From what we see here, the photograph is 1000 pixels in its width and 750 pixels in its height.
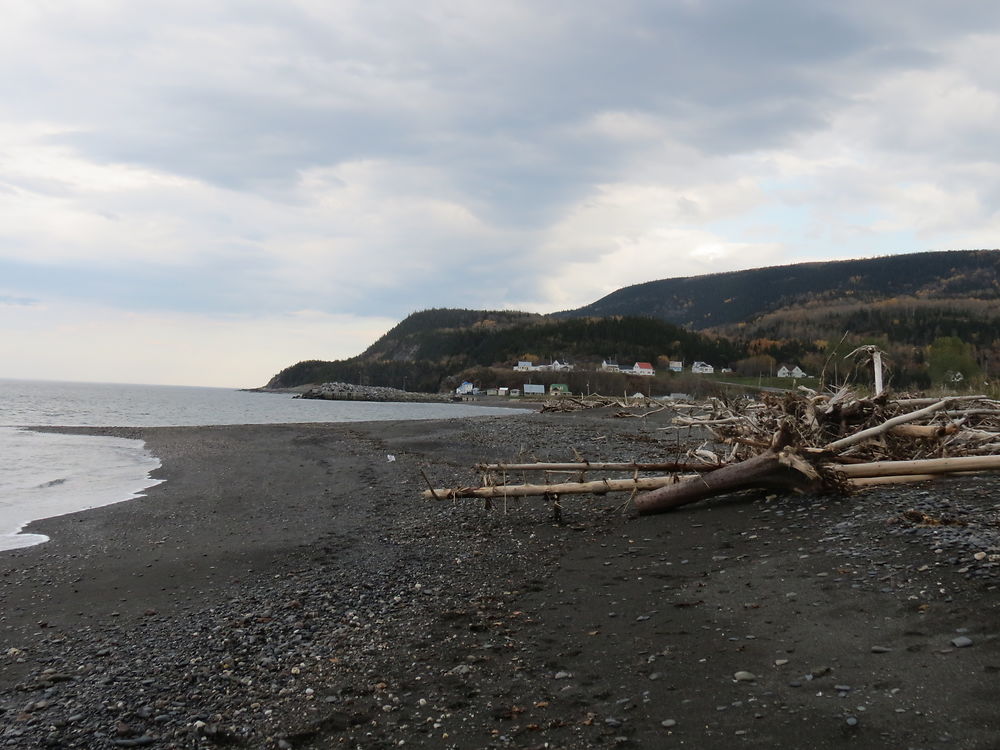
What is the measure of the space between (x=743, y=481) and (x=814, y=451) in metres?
1.04

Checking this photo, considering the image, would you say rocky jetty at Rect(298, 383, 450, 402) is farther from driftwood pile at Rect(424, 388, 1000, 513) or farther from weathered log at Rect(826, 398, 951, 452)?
weathered log at Rect(826, 398, 951, 452)

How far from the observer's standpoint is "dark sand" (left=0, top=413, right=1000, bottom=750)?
379 cm

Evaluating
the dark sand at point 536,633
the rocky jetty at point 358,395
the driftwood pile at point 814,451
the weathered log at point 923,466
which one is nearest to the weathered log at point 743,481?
the driftwood pile at point 814,451

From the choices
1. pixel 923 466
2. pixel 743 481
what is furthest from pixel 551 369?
pixel 923 466

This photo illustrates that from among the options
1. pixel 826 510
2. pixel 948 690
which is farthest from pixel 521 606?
pixel 826 510

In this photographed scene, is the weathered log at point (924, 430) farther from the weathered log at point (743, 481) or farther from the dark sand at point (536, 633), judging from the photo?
the weathered log at point (743, 481)

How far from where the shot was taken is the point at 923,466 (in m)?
8.59

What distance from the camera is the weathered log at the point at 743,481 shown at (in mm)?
8469

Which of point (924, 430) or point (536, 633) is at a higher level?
point (924, 430)

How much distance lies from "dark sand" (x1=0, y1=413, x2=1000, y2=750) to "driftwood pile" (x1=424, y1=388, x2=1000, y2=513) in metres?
0.42

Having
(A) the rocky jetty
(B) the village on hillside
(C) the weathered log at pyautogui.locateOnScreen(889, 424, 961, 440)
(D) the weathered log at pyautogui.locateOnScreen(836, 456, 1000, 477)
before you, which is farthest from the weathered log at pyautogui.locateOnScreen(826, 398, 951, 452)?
(A) the rocky jetty

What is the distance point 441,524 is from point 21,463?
18.6 m

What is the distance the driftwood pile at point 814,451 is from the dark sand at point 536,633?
1.37 feet

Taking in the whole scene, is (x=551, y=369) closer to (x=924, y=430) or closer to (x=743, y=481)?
(x=924, y=430)
